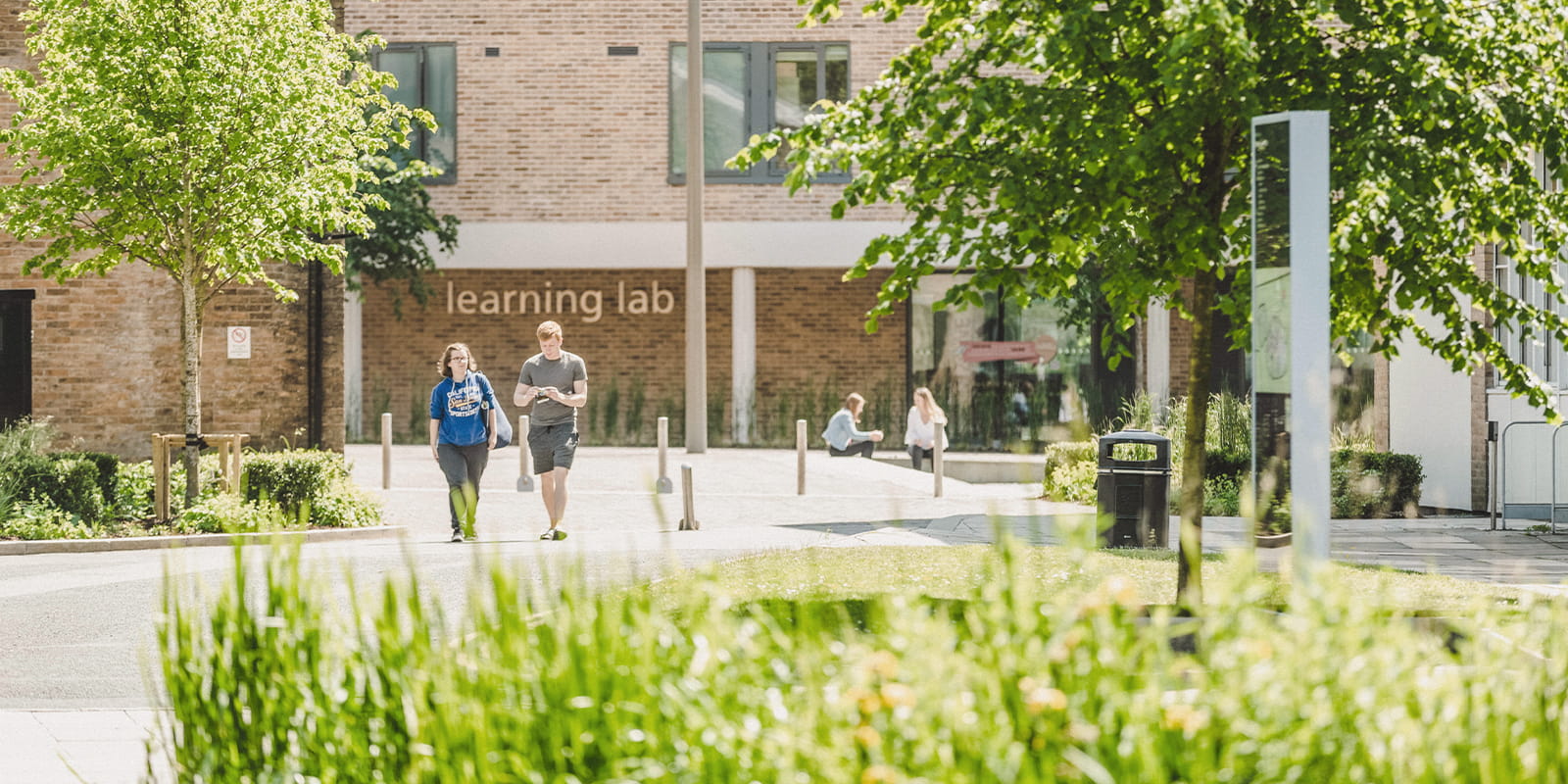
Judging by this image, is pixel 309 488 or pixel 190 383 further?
pixel 309 488

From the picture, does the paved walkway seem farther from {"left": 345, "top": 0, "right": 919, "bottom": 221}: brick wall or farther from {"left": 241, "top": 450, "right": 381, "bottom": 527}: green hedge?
{"left": 345, "top": 0, "right": 919, "bottom": 221}: brick wall

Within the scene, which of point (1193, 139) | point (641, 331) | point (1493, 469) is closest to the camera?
point (1193, 139)

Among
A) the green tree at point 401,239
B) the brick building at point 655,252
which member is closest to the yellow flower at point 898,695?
the green tree at point 401,239

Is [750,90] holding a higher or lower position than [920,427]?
higher

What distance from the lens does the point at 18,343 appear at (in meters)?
18.2

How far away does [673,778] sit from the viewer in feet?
10.4

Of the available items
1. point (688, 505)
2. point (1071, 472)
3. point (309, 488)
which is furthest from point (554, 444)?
point (1071, 472)

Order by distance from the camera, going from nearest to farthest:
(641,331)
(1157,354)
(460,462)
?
(460,462) < (1157,354) < (641,331)

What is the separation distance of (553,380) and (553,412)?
30 centimetres

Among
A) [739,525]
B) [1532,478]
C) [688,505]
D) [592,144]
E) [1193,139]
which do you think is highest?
[592,144]

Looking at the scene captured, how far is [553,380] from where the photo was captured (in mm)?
13148

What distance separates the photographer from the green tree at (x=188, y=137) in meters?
14.2

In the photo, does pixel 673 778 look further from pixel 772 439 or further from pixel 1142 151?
pixel 772 439

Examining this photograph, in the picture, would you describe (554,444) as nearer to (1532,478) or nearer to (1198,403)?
(1198,403)
